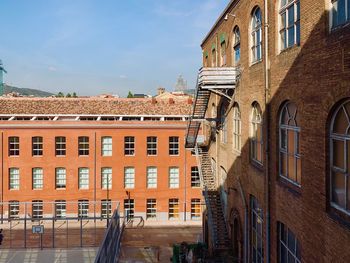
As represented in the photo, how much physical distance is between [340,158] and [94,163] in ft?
96.0

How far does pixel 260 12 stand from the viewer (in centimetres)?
1394

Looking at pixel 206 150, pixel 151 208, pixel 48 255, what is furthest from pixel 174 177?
pixel 48 255

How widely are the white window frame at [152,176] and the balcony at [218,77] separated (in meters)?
20.5

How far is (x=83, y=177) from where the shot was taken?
35.5 meters

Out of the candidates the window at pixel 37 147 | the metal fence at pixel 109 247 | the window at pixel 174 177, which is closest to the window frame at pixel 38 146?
the window at pixel 37 147

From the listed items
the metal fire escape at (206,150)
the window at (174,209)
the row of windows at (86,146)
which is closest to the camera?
the metal fire escape at (206,150)

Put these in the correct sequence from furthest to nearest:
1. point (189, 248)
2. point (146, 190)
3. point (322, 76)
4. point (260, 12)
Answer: point (146, 190) → point (189, 248) → point (260, 12) → point (322, 76)

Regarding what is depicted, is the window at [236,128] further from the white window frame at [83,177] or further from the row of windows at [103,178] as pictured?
the white window frame at [83,177]

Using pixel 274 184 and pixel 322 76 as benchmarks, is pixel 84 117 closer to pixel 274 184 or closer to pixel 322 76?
pixel 274 184

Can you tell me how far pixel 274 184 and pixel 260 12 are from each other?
252 inches

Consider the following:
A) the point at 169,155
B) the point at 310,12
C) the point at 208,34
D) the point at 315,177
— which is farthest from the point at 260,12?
the point at 169,155

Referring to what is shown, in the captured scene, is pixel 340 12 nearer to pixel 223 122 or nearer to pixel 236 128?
pixel 236 128

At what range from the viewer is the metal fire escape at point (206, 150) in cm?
1658

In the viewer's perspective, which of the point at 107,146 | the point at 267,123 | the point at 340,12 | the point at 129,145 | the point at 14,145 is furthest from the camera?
the point at 129,145
